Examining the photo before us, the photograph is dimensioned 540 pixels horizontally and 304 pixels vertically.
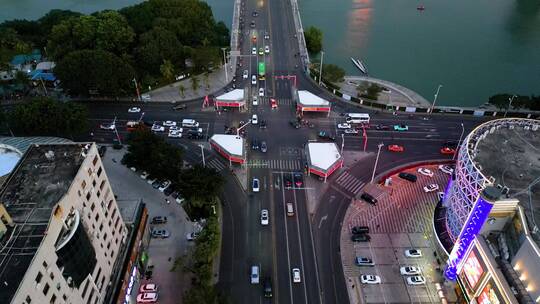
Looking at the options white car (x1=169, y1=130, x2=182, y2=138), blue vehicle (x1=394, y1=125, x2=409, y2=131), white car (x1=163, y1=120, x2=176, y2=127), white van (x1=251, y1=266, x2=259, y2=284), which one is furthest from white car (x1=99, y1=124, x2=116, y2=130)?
blue vehicle (x1=394, y1=125, x2=409, y2=131)

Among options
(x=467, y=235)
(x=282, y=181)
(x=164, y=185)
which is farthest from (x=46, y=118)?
(x=467, y=235)

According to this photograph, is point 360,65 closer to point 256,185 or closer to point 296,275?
point 256,185

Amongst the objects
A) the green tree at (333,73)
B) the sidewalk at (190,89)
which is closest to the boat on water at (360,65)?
the green tree at (333,73)

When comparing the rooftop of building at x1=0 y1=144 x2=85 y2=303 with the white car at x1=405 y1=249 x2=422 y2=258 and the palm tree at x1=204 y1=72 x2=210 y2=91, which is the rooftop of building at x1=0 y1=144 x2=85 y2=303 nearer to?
the white car at x1=405 y1=249 x2=422 y2=258

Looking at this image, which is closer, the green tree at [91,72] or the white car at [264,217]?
the white car at [264,217]

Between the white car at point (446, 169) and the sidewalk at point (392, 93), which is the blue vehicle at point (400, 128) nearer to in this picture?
the sidewalk at point (392, 93)

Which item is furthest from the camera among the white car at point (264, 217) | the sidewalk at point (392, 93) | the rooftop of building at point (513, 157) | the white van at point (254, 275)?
the sidewalk at point (392, 93)
